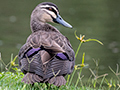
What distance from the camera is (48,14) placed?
19.7ft

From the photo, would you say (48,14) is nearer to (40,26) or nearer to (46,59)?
(40,26)

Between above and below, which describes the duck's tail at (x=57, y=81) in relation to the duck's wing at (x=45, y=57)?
below

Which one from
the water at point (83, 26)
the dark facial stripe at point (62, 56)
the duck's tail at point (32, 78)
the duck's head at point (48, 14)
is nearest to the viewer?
the duck's tail at point (32, 78)

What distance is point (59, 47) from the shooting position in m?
4.73

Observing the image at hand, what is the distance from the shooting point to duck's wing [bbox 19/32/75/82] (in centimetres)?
457

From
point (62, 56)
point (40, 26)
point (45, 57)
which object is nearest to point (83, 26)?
point (40, 26)

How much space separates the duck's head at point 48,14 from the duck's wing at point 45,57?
1025 millimetres

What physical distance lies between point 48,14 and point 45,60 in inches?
64.6

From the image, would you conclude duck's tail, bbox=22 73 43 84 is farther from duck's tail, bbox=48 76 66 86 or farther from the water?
the water

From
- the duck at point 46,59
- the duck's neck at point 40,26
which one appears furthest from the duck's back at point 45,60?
the duck's neck at point 40,26

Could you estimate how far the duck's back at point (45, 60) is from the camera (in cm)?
455

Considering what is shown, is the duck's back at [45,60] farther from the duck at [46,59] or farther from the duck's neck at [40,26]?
the duck's neck at [40,26]

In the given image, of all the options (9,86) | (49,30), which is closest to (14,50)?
(49,30)

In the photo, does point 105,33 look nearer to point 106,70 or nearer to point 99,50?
point 99,50
